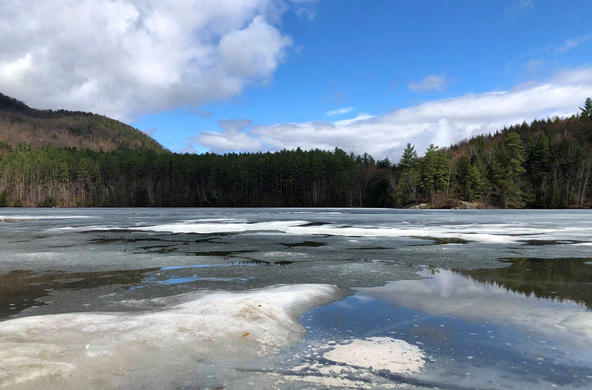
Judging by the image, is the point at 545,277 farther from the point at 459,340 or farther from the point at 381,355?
the point at 381,355

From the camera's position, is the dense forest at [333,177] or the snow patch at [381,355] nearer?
the snow patch at [381,355]

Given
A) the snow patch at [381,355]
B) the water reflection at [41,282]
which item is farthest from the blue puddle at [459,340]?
the water reflection at [41,282]

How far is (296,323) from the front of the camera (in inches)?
260

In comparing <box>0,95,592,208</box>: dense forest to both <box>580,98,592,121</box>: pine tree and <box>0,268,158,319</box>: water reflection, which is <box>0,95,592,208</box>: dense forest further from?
<box>0,268,158,319</box>: water reflection

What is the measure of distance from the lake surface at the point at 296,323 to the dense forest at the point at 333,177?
85888 millimetres

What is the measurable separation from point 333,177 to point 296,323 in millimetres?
117926

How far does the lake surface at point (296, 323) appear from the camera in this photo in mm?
4484

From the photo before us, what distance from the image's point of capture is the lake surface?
14.7ft

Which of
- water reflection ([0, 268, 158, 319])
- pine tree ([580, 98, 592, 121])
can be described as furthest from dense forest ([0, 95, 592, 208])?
water reflection ([0, 268, 158, 319])

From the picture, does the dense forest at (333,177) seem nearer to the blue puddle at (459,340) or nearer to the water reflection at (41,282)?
the water reflection at (41,282)

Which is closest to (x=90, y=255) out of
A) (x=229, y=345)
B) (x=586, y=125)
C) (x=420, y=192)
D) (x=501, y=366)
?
(x=229, y=345)

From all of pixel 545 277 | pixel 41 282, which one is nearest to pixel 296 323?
pixel 41 282

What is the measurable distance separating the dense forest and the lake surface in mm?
85888

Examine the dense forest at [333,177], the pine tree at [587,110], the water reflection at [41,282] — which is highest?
the pine tree at [587,110]
